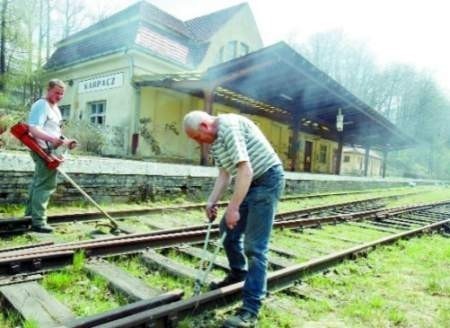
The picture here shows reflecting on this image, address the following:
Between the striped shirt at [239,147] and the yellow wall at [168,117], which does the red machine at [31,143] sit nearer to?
the striped shirt at [239,147]

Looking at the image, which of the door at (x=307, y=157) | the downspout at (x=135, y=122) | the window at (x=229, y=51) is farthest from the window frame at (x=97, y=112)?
the door at (x=307, y=157)

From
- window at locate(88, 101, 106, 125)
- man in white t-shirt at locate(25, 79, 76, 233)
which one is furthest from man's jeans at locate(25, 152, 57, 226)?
window at locate(88, 101, 106, 125)

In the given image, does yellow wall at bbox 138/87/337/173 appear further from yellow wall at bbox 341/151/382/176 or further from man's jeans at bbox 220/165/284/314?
yellow wall at bbox 341/151/382/176

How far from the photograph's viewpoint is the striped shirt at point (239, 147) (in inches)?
115

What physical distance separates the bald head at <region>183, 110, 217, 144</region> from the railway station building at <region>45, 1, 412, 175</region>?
9.22 meters

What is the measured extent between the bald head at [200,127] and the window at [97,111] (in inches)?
Answer: 673

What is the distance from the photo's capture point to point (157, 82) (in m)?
15.7

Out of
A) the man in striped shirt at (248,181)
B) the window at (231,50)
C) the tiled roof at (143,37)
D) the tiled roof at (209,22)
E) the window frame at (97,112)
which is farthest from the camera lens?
the window at (231,50)

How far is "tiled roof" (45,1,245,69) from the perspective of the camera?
18.7 m

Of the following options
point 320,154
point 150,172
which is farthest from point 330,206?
point 320,154

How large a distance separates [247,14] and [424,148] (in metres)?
47.5

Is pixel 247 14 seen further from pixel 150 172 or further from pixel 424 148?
pixel 424 148

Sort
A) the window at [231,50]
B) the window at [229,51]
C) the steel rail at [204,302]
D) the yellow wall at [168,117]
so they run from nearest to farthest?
the steel rail at [204,302]
the yellow wall at [168,117]
the window at [231,50]
the window at [229,51]

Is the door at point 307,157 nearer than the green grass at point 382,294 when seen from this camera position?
No
